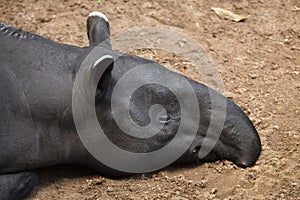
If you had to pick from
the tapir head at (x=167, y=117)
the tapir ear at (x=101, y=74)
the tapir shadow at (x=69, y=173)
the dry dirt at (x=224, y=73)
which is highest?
the tapir ear at (x=101, y=74)

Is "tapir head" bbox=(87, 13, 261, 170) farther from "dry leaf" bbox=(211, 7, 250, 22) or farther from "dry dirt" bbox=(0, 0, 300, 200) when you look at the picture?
"dry leaf" bbox=(211, 7, 250, 22)

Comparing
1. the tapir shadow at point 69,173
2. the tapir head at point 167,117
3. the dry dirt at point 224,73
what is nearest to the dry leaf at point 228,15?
the dry dirt at point 224,73

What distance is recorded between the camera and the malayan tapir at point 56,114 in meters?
3.04

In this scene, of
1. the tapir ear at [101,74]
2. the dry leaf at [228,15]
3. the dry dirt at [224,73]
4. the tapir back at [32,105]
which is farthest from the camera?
the dry leaf at [228,15]

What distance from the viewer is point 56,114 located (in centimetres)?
306

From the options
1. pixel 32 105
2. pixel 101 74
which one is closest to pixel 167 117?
pixel 101 74

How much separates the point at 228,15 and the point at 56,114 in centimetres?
193

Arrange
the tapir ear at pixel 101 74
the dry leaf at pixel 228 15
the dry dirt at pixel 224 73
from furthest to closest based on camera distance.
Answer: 1. the dry leaf at pixel 228 15
2. the dry dirt at pixel 224 73
3. the tapir ear at pixel 101 74

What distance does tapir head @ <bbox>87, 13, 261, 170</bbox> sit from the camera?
309cm

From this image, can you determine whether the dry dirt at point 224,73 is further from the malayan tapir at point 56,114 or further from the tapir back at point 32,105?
the tapir back at point 32,105

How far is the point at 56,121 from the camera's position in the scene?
3074 millimetres

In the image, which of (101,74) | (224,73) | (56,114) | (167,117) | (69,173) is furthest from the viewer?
(224,73)

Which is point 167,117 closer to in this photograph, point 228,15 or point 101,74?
point 101,74

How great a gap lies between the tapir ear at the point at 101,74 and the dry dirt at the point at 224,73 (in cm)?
49
